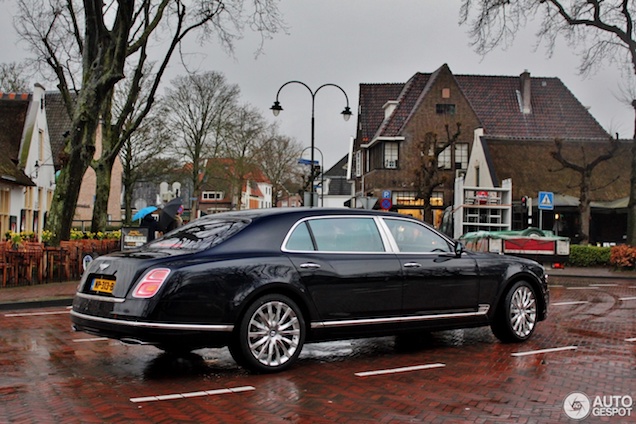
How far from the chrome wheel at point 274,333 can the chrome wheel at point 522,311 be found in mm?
3118

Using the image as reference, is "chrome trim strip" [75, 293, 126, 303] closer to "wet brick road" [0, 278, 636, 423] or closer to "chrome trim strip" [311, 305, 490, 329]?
"wet brick road" [0, 278, 636, 423]

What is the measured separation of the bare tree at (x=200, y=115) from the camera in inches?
2281

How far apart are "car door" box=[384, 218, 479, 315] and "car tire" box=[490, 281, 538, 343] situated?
55 centimetres

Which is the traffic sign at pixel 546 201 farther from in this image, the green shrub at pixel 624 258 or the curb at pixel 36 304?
the curb at pixel 36 304

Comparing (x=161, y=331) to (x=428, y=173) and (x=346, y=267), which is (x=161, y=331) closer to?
(x=346, y=267)

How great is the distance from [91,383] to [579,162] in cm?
3673

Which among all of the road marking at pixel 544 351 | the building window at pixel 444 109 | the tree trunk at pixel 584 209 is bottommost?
the road marking at pixel 544 351

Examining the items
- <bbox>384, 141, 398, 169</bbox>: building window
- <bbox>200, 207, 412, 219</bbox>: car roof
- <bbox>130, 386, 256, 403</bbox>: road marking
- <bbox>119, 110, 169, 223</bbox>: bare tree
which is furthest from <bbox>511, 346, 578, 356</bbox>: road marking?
<bbox>119, 110, 169, 223</bbox>: bare tree

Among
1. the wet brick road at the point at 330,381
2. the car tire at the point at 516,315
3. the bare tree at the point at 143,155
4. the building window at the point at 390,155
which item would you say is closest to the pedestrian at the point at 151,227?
the wet brick road at the point at 330,381

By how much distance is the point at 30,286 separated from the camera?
1588cm

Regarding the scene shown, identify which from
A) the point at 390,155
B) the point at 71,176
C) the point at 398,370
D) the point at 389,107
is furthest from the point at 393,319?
the point at 389,107

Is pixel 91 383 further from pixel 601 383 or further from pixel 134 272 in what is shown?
pixel 601 383

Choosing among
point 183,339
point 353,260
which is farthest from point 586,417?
point 183,339

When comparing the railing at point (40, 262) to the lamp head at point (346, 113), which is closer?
the railing at point (40, 262)
